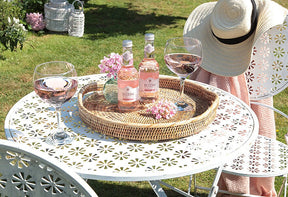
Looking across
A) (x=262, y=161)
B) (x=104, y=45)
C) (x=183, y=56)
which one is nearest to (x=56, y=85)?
(x=183, y=56)

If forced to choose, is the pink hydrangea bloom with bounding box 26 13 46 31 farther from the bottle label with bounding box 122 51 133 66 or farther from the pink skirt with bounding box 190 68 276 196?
the bottle label with bounding box 122 51 133 66

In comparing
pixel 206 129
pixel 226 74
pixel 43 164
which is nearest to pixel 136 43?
pixel 226 74

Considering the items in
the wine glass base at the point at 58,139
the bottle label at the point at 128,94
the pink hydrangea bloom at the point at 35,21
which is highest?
the bottle label at the point at 128,94

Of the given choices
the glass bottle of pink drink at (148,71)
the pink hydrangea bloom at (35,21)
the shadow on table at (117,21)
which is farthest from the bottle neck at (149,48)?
the pink hydrangea bloom at (35,21)

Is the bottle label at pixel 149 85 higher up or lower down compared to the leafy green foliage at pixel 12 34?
higher up

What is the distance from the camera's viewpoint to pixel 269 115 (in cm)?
303

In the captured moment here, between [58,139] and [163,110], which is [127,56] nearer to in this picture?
[163,110]

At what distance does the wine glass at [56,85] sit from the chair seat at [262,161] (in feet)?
3.46

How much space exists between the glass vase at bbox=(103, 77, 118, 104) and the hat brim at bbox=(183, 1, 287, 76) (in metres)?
1.04

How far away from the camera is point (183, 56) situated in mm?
2111

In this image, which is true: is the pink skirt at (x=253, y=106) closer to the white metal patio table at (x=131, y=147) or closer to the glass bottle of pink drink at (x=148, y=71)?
the white metal patio table at (x=131, y=147)

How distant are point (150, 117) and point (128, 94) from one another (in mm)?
173

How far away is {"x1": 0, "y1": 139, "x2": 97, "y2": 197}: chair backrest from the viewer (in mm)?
1229

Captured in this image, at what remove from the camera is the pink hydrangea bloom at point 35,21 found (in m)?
6.73
